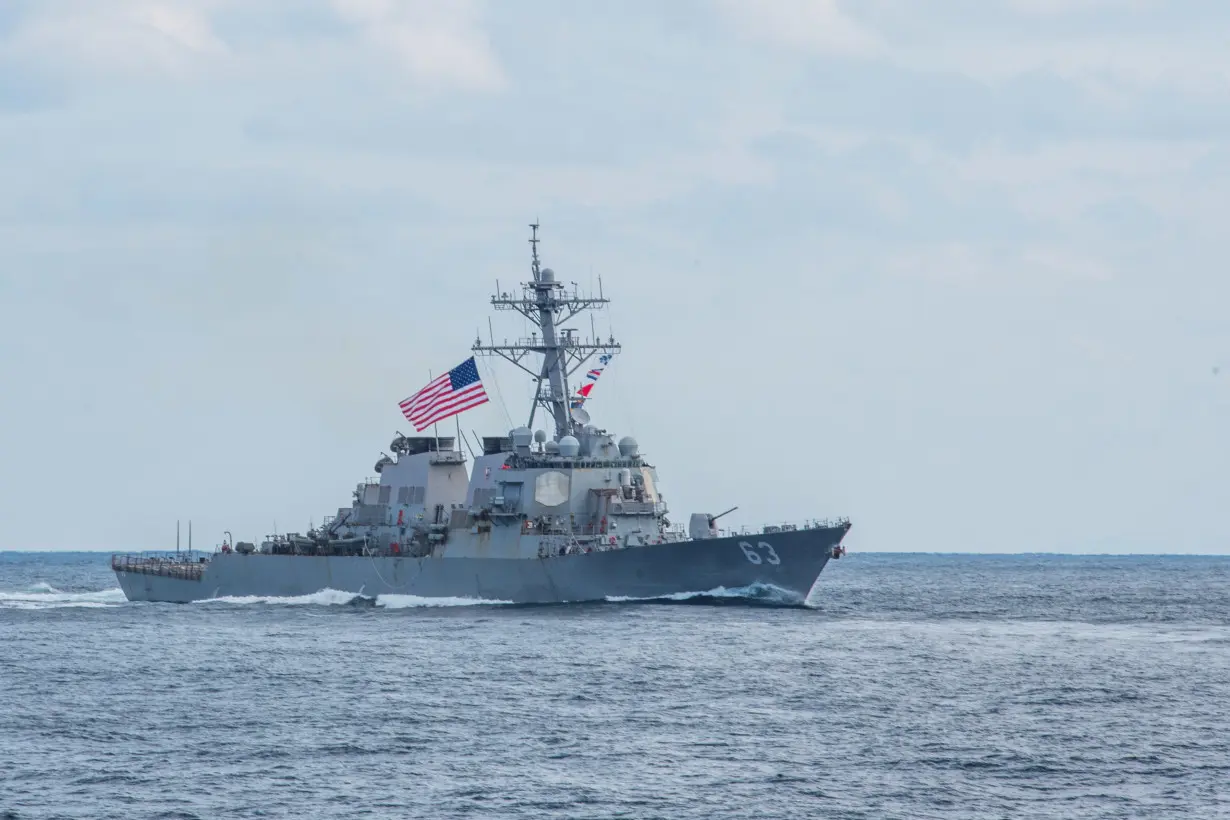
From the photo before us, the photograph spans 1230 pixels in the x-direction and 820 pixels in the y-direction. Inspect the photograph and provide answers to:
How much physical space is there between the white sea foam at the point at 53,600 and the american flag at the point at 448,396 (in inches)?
748

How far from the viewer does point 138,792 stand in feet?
74.2

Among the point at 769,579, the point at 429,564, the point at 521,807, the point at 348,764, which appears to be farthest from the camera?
the point at 429,564

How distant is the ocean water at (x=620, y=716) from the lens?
22.3m

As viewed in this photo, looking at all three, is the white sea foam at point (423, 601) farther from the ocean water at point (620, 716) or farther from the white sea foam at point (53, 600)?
the white sea foam at point (53, 600)

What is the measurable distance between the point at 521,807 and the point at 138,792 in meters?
5.64

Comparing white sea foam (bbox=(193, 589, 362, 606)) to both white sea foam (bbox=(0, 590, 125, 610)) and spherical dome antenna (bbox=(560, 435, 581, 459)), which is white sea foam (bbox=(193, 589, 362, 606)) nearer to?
white sea foam (bbox=(0, 590, 125, 610))

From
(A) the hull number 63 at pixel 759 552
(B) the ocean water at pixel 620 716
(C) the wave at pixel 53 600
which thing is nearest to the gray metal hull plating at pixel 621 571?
(A) the hull number 63 at pixel 759 552

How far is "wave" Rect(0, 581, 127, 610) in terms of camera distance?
61794 millimetres

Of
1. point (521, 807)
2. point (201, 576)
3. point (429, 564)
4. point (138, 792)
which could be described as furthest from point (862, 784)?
point (201, 576)

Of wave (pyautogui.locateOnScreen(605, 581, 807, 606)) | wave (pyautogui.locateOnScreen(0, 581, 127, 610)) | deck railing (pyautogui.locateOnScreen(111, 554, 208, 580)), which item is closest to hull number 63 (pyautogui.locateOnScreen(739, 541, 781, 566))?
wave (pyautogui.locateOnScreen(605, 581, 807, 606))

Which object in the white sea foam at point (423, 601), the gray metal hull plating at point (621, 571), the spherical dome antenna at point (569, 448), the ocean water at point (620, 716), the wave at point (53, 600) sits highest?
the spherical dome antenna at point (569, 448)

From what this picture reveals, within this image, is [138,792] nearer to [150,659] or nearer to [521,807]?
[521,807]

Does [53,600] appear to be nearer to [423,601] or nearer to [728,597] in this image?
[423,601]

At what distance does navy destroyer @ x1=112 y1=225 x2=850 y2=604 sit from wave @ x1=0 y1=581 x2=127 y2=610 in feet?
29.3
